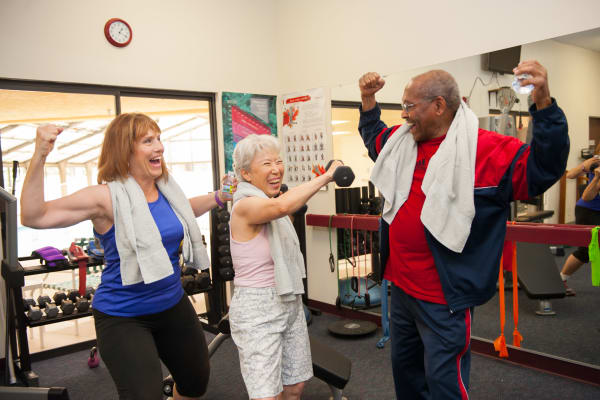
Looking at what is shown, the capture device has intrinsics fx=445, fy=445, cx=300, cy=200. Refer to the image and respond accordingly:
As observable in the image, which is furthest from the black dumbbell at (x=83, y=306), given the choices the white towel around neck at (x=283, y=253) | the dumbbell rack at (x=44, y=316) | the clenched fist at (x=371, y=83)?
the clenched fist at (x=371, y=83)

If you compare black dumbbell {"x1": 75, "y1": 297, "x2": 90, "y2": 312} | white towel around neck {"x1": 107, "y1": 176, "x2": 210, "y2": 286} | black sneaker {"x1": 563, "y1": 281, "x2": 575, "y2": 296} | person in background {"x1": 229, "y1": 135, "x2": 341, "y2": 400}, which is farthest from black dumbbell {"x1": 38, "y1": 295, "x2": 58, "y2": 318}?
black sneaker {"x1": 563, "y1": 281, "x2": 575, "y2": 296}

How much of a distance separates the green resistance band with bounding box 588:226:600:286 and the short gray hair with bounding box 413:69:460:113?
4.85 feet

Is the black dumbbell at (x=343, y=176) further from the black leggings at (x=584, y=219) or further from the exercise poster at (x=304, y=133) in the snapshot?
the exercise poster at (x=304, y=133)

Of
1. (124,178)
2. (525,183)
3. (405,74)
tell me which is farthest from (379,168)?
(405,74)

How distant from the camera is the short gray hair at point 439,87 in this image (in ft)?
5.63

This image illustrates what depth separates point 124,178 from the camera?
75.2 inches

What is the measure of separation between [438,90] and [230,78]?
3220 mm

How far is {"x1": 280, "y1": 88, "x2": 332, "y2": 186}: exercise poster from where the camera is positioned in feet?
14.6

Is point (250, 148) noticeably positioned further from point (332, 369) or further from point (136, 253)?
point (332, 369)

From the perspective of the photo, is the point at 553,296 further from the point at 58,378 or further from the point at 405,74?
the point at 58,378

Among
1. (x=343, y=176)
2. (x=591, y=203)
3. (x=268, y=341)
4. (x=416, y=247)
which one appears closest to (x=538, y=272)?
(x=591, y=203)

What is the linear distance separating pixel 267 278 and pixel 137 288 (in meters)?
0.54

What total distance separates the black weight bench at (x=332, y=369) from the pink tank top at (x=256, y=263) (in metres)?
0.88

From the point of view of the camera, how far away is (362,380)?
2994 millimetres
